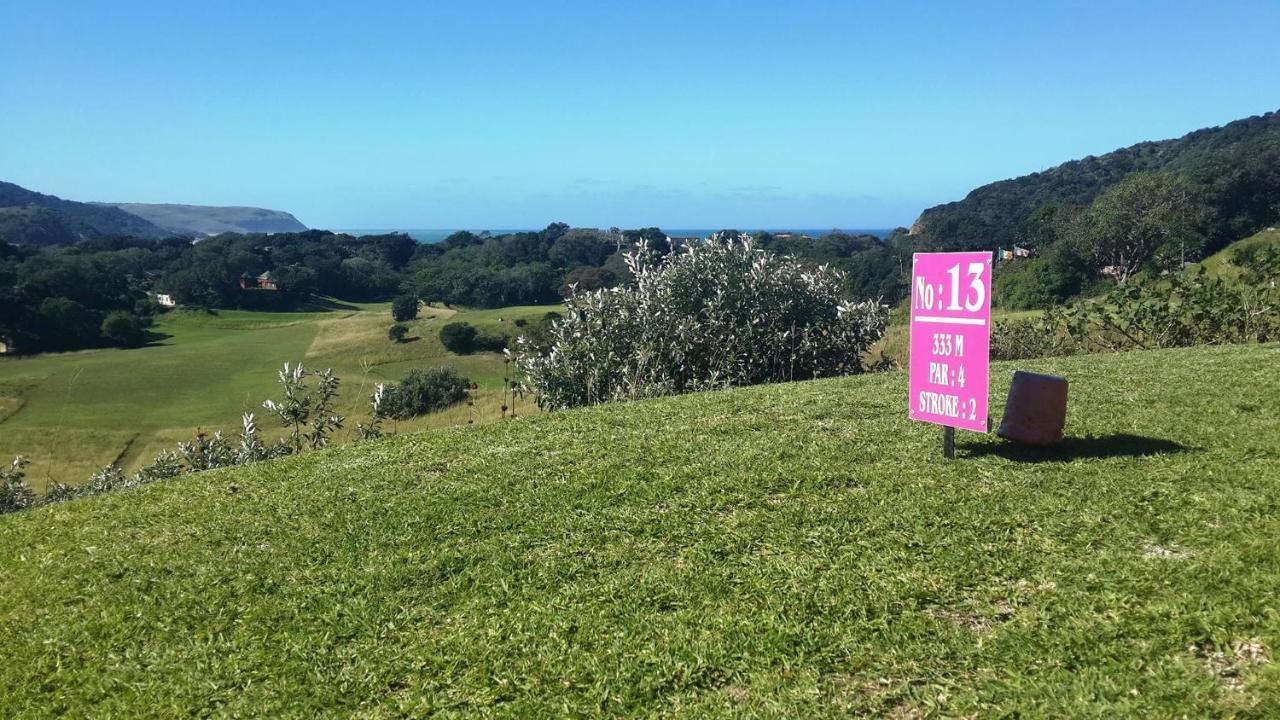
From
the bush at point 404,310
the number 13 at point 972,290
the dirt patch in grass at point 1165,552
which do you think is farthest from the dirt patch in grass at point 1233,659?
the bush at point 404,310

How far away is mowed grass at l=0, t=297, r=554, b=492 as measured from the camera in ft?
60.3

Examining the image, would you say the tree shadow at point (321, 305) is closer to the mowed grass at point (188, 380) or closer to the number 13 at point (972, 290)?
the mowed grass at point (188, 380)

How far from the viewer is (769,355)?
1218cm

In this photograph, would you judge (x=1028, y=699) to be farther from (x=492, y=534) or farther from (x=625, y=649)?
(x=492, y=534)

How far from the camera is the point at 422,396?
15648mm

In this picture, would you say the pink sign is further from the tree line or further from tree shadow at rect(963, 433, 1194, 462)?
the tree line

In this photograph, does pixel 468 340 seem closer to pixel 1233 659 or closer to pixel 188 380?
pixel 188 380

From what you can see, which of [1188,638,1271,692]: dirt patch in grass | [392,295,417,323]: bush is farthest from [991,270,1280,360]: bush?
[392,295,417,323]: bush

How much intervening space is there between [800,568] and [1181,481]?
2.48 metres

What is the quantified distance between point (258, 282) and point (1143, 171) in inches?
2442

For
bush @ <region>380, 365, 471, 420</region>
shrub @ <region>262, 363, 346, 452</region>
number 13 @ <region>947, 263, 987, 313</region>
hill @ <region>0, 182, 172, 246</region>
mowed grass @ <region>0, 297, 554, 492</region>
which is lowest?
mowed grass @ <region>0, 297, 554, 492</region>

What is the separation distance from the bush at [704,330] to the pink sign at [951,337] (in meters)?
5.27

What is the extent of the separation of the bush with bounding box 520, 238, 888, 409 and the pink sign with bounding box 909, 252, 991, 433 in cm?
527

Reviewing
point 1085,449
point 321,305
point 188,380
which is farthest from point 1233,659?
point 321,305
